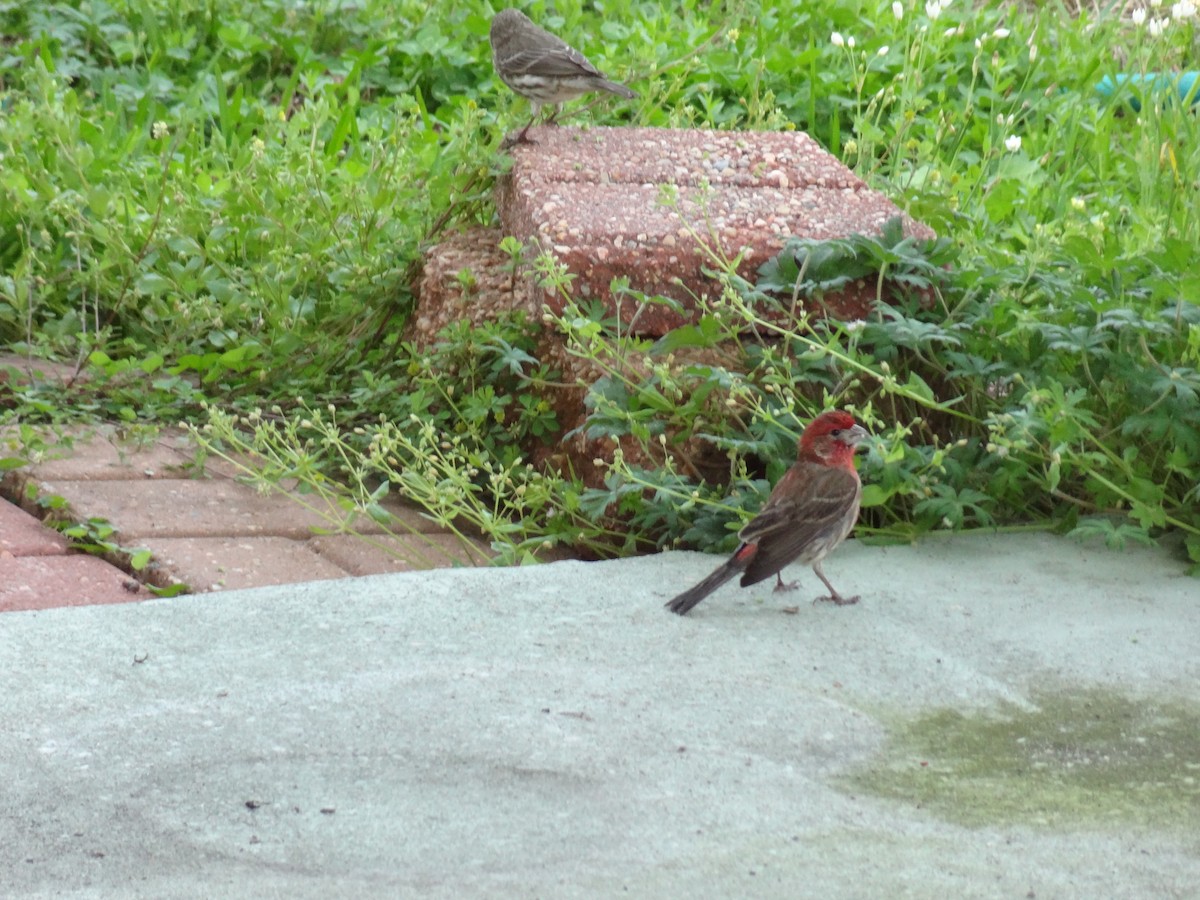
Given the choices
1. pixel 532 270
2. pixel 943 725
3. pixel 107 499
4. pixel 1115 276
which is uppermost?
pixel 1115 276

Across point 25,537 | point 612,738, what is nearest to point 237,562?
point 25,537

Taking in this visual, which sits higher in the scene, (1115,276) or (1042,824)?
(1115,276)

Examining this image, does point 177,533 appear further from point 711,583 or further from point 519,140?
point 519,140

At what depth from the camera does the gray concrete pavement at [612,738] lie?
7.61 feet

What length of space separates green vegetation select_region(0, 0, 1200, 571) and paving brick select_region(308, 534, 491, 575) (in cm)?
11

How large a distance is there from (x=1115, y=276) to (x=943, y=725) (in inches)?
58.6

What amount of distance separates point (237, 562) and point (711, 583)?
125cm

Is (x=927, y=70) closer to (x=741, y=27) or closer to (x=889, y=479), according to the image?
(x=741, y=27)

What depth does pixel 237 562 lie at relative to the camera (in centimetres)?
400

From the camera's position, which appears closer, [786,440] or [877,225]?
[786,440]

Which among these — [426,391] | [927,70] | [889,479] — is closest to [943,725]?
[889,479]

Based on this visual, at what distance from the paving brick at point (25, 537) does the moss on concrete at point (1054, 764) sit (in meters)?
2.15

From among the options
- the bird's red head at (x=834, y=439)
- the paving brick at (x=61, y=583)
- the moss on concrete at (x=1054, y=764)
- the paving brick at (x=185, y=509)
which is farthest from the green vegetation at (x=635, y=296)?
the moss on concrete at (x=1054, y=764)

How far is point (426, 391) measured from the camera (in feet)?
15.9
